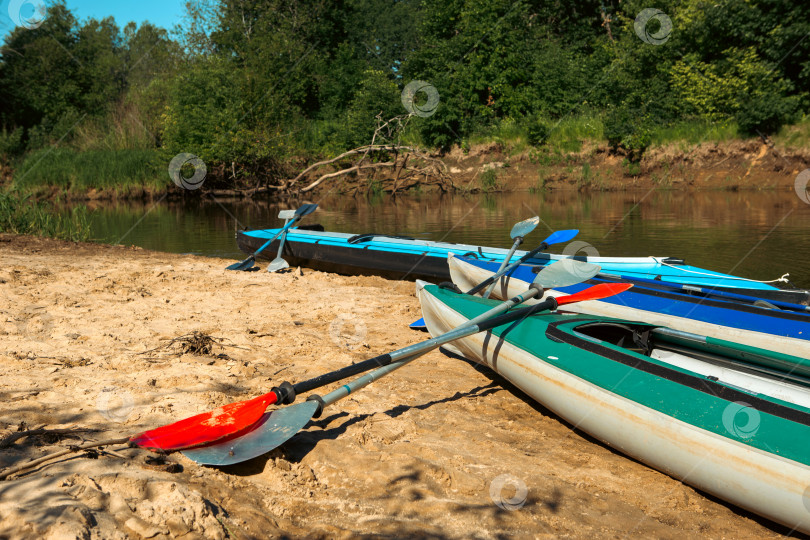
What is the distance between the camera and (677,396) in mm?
3219

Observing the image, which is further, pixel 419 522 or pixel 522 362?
pixel 522 362

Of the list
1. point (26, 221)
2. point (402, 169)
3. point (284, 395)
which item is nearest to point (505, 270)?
point (284, 395)

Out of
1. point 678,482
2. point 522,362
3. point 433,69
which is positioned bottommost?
point 678,482

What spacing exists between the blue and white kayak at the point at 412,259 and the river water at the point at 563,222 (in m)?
1.24

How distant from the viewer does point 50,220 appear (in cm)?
1077

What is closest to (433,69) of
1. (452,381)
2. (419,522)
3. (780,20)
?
(780,20)

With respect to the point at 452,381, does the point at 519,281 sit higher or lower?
higher

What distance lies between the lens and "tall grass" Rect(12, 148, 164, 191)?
2056cm

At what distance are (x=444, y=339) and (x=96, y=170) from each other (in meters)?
20.0

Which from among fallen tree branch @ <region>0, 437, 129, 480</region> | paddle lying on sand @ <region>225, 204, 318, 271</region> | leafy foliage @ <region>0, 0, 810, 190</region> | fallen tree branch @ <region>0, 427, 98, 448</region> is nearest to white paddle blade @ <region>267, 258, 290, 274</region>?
paddle lying on sand @ <region>225, 204, 318, 271</region>

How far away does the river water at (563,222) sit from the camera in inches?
385

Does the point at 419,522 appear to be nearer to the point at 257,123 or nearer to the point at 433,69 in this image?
the point at 257,123

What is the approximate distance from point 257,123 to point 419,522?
21.7 metres

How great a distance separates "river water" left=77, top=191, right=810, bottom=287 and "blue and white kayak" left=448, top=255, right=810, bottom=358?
3.22 m
